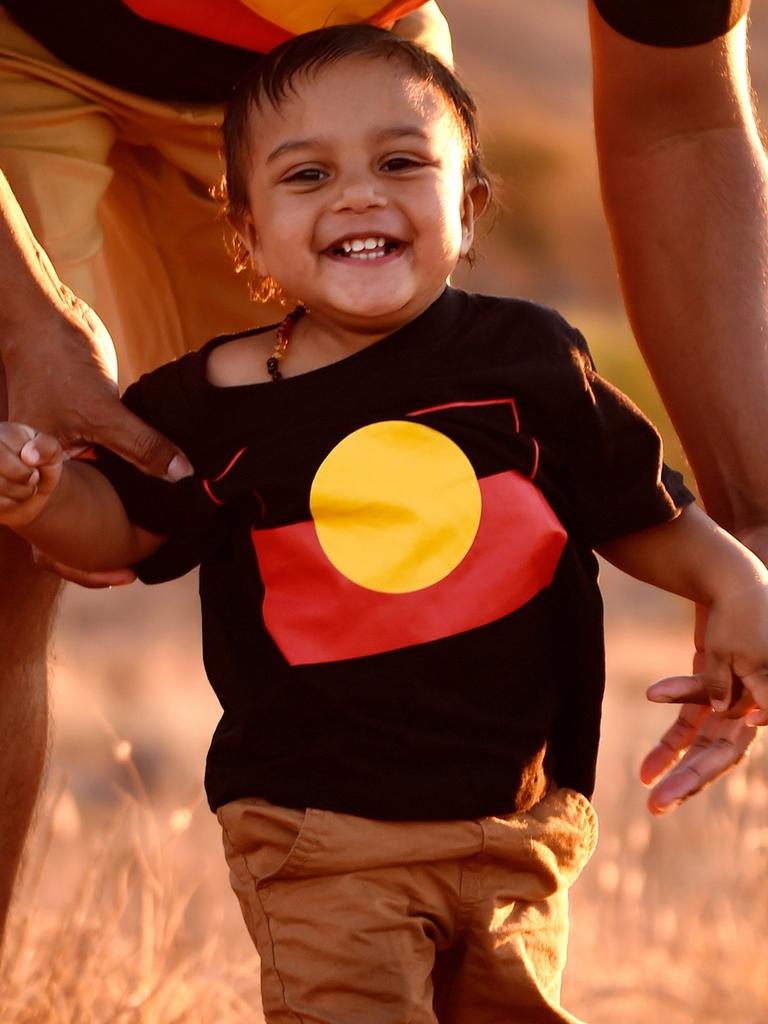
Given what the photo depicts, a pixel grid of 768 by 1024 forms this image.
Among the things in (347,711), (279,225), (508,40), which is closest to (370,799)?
(347,711)

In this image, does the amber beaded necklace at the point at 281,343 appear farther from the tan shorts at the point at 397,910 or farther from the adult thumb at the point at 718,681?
the adult thumb at the point at 718,681

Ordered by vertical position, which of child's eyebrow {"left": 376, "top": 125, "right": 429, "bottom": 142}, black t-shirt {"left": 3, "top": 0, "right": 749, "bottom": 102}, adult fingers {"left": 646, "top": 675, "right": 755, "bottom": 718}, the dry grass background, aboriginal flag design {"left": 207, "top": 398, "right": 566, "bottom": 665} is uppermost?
black t-shirt {"left": 3, "top": 0, "right": 749, "bottom": 102}

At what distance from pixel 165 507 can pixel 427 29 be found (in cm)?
103

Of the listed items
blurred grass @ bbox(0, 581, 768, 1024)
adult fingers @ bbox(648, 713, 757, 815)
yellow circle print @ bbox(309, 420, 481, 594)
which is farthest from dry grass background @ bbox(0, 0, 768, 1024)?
adult fingers @ bbox(648, 713, 757, 815)

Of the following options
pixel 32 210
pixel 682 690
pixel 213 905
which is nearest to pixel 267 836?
pixel 682 690

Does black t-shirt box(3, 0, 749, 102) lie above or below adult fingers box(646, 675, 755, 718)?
above

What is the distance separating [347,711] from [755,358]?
973mm

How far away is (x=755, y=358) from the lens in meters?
3.03

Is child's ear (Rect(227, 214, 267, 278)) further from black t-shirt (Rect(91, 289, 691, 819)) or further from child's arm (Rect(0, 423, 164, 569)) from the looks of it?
child's arm (Rect(0, 423, 164, 569))

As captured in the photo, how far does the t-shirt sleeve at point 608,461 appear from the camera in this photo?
255cm

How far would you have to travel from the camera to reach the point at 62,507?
8.28 ft

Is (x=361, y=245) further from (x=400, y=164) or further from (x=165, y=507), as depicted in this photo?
(x=165, y=507)

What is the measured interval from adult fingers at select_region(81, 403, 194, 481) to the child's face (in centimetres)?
26

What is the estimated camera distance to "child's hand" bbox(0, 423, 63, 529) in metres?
2.38
